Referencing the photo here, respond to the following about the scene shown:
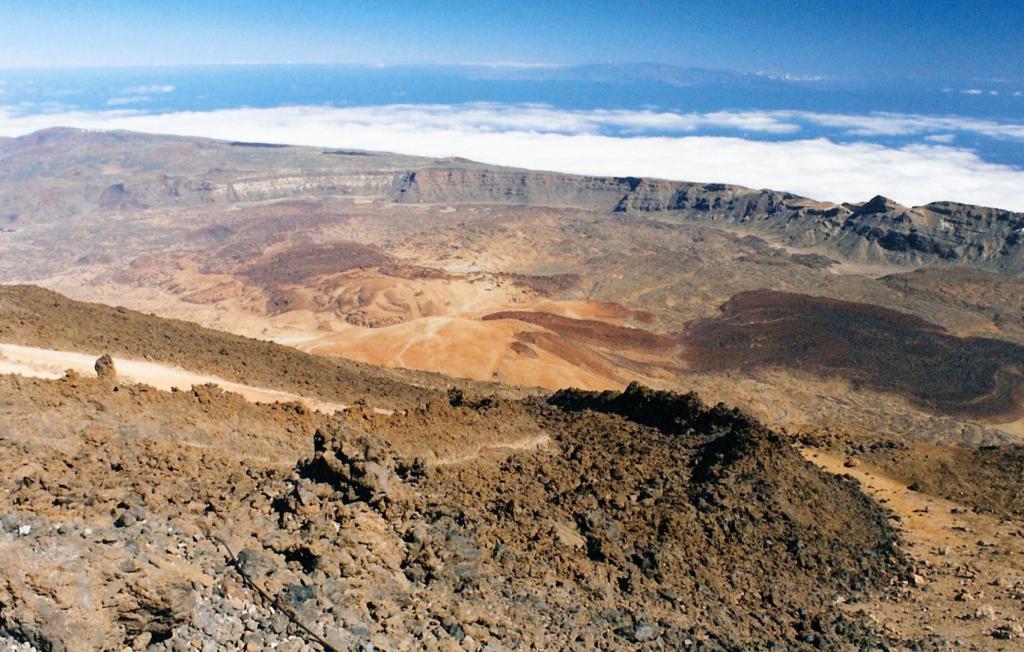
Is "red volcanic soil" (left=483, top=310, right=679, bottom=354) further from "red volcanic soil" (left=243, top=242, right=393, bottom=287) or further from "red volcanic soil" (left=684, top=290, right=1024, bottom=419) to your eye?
"red volcanic soil" (left=243, top=242, right=393, bottom=287)

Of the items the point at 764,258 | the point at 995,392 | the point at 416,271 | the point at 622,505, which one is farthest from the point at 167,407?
the point at 764,258

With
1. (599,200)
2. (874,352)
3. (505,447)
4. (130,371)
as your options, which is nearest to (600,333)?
(874,352)

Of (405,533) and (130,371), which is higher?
(130,371)

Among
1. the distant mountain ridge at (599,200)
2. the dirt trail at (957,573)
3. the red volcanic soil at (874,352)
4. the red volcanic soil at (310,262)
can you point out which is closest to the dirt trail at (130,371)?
the dirt trail at (957,573)

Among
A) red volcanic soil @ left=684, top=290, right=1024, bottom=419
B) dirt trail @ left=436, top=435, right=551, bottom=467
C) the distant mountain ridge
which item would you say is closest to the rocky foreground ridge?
dirt trail @ left=436, top=435, right=551, bottom=467

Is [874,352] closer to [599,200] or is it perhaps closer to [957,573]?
[957,573]

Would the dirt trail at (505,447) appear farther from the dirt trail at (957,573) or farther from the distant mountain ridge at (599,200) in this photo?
the distant mountain ridge at (599,200)
